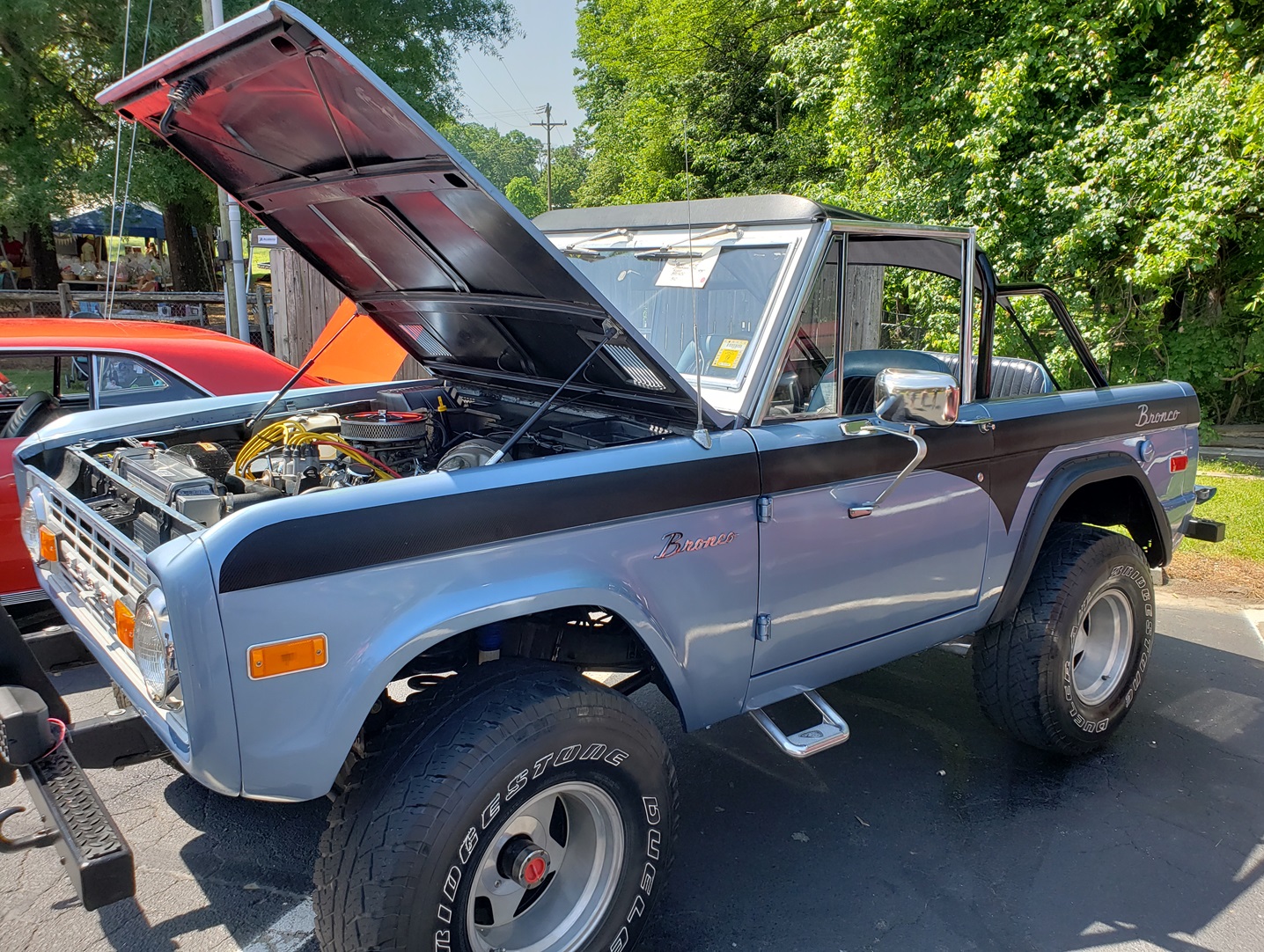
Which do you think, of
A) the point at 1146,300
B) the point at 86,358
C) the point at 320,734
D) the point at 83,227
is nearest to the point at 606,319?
the point at 320,734

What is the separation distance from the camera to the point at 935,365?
3.71 meters

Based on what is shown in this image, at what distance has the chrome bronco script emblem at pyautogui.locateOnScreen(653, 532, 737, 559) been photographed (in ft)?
8.33

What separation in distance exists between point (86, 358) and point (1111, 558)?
5118 millimetres

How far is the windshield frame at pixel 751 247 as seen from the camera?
9.44 ft

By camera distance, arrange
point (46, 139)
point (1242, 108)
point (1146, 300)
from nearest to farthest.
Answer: point (1242, 108) < point (1146, 300) < point (46, 139)

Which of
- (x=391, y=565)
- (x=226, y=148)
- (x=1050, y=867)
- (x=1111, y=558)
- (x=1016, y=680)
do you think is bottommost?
(x=1050, y=867)

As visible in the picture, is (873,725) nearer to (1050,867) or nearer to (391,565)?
(1050,867)

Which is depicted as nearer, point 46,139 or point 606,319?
point 606,319

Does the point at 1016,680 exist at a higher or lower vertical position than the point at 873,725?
higher

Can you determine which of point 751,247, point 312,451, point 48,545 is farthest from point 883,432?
point 48,545

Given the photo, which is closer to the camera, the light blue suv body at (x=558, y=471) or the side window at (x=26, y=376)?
the light blue suv body at (x=558, y=471)

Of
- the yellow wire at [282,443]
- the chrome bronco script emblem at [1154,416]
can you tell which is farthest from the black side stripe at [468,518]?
the chrome bronco script emblem at [1154,416]

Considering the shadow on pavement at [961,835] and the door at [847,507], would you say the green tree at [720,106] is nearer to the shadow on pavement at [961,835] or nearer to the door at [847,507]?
the shadow on pavement at [961,835]

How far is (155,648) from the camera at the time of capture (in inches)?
81.2
